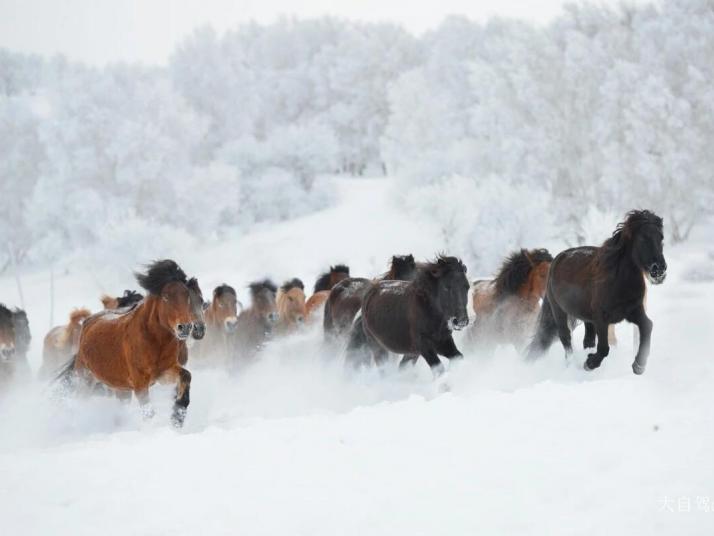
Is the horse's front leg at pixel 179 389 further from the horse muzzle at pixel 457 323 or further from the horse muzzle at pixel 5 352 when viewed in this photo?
the horse muzzle at pixel 5 352

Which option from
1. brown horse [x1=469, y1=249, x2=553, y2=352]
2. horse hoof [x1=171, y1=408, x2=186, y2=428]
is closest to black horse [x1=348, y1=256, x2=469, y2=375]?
brown horse [x1=469, y1=249, x2=553, y2=352]

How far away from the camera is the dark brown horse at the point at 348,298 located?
36.6 ft

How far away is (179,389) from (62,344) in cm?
623

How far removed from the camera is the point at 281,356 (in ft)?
40.7

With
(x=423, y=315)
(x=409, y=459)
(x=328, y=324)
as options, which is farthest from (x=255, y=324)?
(x=409, y=459)

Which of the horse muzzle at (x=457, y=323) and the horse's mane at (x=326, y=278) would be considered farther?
the horse's mane at (x=326, y=278)

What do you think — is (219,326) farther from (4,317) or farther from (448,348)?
(448,348)

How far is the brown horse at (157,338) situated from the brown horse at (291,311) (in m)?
5.47

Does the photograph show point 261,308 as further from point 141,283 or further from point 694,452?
point 694,452

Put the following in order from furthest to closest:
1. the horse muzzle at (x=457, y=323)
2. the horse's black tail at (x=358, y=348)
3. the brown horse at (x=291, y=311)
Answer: the brown horse at (x=291, y=311) → the horse's black tail at (x=358, y=348) → the horse muzzle at (x=457, y=323)

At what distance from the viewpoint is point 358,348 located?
10.2 meters

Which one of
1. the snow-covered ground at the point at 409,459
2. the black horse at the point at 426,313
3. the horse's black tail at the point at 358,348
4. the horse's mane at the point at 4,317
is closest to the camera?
the snow-covered ground at the point at 409,459

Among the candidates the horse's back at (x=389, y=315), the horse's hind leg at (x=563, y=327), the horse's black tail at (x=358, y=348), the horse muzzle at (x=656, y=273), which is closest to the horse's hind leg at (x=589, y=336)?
the horse's hind leg at (x=563, y=327)

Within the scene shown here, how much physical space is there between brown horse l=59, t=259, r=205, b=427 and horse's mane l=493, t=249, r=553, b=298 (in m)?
4.40
